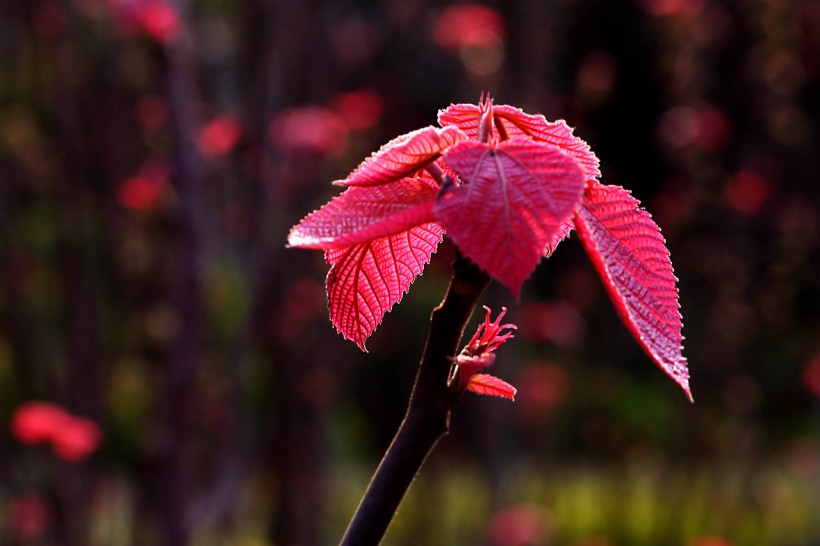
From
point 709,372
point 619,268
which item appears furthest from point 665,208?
point 619,268

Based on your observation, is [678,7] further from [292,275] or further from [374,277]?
[374,277]

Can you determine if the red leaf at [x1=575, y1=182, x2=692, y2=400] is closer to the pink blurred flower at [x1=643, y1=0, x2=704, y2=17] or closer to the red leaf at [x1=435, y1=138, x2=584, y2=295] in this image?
the red leaf at [x1=435, y1=138, x2=584, y2=295]

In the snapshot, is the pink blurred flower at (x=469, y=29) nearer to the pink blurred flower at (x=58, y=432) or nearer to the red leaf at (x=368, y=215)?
the pink blurred flower at (x=58, y=432)

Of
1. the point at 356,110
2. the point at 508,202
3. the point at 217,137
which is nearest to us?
the point at 508,202

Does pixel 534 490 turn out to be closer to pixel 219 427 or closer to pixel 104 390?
pixel 219 427

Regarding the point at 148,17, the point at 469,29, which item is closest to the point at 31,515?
the point at 148,17

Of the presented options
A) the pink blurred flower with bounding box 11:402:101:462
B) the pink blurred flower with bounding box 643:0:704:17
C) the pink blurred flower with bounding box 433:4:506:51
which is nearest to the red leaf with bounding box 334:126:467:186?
the pink blurred flower with bounding box 11:402:101:462

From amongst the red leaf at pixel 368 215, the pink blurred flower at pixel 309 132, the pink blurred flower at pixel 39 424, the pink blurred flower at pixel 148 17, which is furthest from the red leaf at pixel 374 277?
the pink blurred flower at pixel 309 132
